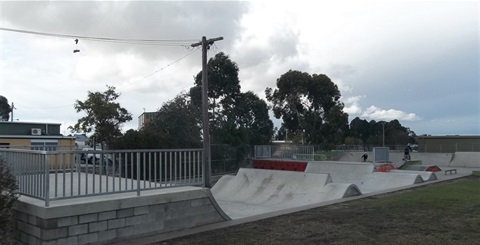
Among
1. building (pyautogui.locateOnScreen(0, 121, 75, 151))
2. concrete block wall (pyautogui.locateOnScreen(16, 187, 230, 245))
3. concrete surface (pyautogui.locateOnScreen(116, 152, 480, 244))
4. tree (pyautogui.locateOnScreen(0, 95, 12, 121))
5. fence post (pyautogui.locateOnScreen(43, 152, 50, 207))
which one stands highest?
tree (pyautogui.locateOnScreen(0, 95, 12, 121))

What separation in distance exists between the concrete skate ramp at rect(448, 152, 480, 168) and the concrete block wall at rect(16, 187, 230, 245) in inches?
1144

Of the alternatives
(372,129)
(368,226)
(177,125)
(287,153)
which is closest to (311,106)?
(287,153)

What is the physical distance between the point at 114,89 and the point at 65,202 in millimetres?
28808

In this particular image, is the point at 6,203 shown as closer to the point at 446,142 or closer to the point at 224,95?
the point at 224,95

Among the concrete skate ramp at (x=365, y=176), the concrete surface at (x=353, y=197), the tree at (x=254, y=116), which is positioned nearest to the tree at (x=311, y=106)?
the tree at (x=254, y=116)

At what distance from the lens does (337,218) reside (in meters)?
8.70

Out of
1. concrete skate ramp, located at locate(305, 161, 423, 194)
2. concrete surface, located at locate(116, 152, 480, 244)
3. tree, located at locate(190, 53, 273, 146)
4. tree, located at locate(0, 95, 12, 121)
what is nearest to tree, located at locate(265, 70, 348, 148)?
tree, located at locate(190, 53, 273, 146)

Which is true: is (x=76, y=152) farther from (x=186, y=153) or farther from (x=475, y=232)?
(x=475, y=232)

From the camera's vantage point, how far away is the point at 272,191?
1577 centimetres

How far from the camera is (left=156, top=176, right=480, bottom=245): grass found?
669 cm

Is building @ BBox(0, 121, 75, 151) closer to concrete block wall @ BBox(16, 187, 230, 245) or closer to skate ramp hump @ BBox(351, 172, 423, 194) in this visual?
skate ramp hump @ BBox(351, 172, 423, 194)

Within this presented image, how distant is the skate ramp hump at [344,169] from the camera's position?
20.2 metres

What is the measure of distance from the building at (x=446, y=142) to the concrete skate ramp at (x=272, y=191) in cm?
4159

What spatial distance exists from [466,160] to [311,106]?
75.6 ft
